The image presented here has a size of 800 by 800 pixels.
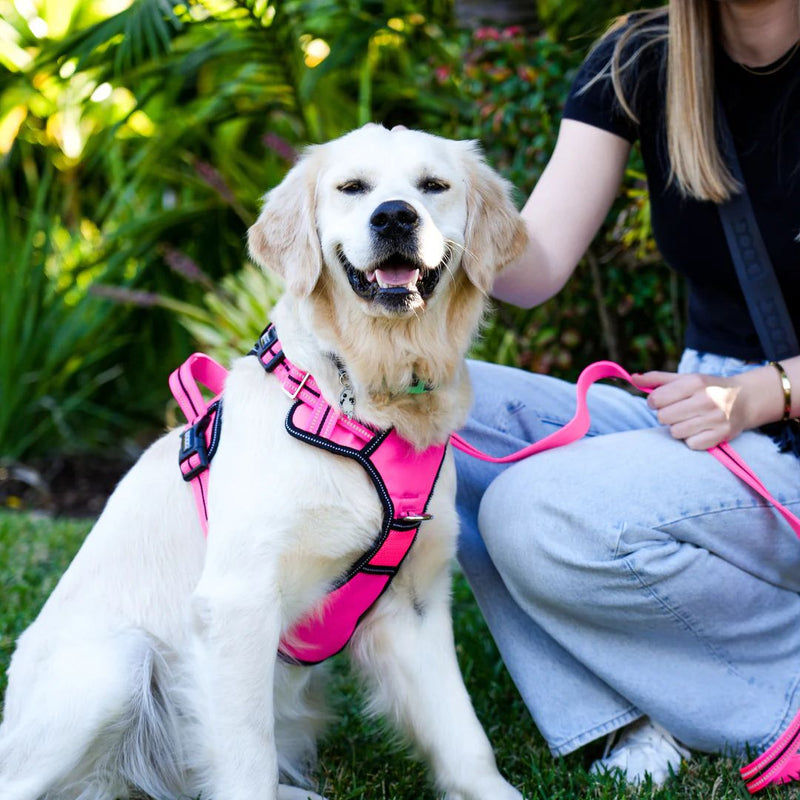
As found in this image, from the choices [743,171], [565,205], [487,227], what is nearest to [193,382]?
[487,227]

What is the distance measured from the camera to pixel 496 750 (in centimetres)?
240

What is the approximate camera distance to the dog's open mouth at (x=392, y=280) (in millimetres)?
2025

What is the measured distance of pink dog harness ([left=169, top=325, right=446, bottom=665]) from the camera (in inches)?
77.9

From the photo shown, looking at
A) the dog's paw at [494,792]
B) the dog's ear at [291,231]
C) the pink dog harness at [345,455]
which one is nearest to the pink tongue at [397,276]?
the dog's ear at [291,231]

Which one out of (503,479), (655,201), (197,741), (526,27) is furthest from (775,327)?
(526,27)

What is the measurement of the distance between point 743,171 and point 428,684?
4.80 ft

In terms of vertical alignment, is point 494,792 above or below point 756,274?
below

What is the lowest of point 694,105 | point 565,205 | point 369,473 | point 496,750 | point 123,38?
point 496,750

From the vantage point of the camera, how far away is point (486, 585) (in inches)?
97.4

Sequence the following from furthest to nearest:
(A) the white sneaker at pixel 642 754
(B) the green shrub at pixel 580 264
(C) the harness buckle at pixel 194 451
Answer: (B) the green shrub at pixel 580 264
(A) the white sneaker at pixel 642 754
(C) the harness buckle at pixel 194 451

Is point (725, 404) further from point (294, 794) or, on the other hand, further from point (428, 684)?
point (294, 794)

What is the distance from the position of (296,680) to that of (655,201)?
1.54m

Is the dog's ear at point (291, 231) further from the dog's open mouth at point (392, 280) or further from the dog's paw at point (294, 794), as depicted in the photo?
the dog's paw at point (294, 794)

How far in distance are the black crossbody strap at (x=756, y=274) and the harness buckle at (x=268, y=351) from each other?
1.13 meters
